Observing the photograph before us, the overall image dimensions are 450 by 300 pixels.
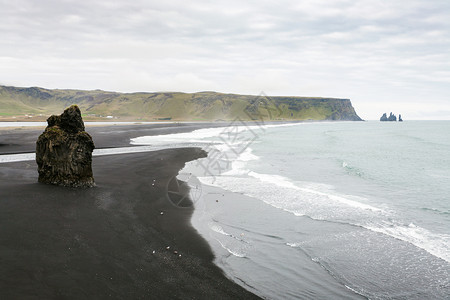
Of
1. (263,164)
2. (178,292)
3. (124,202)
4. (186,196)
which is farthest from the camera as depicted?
(263,164)

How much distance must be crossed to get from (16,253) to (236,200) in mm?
10286

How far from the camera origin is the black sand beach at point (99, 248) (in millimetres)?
6441

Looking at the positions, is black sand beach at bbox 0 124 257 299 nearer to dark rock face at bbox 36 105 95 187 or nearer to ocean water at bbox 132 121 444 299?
dark rock face at bbox 36 105 95 187

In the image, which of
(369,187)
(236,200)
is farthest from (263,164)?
(236,200)

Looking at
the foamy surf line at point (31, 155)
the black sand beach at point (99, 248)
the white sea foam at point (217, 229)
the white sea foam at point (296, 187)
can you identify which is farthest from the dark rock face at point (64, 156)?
the foamy surf line at point (31, 155)

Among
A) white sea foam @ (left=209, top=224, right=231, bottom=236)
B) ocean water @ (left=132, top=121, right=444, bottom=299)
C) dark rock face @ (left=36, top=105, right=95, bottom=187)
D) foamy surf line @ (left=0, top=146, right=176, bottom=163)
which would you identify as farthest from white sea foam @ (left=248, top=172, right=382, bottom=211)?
foamy surf line @ (left=0, top=146, right=176, bottom=163)

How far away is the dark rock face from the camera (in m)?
13.9

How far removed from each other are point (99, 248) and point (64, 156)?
7410 millimetres

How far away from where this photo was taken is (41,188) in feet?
43.5

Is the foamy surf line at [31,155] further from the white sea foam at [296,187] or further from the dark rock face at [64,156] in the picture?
the white sea foam at [296,187]

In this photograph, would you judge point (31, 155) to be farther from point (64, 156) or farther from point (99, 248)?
point (99, 248)

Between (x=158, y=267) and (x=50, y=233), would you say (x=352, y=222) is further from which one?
(x=50, y=233)

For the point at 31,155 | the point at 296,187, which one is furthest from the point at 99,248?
the point at 31,155

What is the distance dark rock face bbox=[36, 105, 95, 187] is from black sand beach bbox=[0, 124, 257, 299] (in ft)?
2.19
